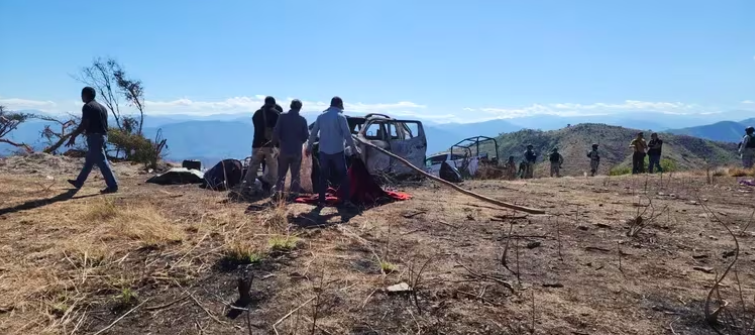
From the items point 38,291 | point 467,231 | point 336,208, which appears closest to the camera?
point 38,291

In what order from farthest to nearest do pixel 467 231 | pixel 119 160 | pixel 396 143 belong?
pixel 119 160, pixel 396 143, pixel 467 231

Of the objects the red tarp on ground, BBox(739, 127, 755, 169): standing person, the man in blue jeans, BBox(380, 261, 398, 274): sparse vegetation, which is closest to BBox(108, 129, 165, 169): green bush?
the man in blue jeans

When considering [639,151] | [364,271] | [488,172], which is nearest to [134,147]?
[488,172]

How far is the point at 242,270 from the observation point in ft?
11.3

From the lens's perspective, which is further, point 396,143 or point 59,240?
point 396,143

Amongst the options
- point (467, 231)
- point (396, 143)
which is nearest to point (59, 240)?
point (467, 231)

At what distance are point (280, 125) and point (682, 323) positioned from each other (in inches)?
201

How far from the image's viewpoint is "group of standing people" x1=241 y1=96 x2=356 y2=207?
5953 mm

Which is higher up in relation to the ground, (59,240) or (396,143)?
(396,143)

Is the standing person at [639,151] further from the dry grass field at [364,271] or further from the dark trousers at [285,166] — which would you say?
the dark trousers at [285,166]

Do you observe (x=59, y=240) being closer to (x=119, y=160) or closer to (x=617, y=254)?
(x=617, y=254)

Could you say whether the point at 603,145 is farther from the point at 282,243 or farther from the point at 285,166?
the point at 282,243

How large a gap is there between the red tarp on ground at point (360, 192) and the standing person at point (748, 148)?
37.4ft

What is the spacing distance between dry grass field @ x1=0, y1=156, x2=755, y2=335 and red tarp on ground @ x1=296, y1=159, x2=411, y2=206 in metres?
0.54
